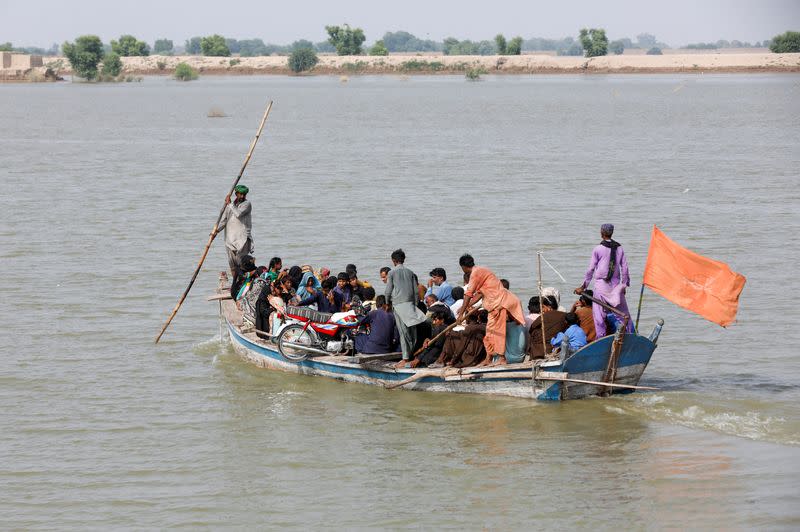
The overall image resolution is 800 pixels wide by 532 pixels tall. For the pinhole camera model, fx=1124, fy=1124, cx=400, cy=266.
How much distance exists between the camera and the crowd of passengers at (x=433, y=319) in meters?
13.0

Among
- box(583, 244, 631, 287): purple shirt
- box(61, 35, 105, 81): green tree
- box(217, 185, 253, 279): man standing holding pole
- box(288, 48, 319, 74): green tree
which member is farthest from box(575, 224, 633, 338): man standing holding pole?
box(288, 48, 319, 74): green tree

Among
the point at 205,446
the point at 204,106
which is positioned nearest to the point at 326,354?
the point at 205,446

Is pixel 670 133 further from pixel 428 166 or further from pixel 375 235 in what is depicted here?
pixel 375 235

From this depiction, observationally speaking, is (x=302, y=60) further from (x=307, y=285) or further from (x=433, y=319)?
(x=433, y=319)

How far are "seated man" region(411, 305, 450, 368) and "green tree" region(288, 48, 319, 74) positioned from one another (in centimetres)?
14986

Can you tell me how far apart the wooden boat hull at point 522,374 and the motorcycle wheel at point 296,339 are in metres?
0.21

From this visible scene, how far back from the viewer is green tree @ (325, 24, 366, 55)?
163m

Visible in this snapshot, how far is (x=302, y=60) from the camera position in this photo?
161 metres

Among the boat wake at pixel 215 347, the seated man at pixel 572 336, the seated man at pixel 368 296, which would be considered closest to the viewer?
the seated man at pixel 572 336

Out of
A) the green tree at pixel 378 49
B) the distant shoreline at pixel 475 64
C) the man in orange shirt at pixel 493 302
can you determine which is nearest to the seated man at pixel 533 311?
the man in orange shirt at pixel 493 302

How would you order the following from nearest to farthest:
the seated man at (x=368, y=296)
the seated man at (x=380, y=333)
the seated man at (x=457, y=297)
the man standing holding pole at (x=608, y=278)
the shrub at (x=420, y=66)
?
the man standing holding pole at (x=608, y=278) < the seated man at (x=380, y=333) < the seated man at (x=457, y=297) < the seated man at (x=368, y=296) < the shrub at (x=420, y=66)

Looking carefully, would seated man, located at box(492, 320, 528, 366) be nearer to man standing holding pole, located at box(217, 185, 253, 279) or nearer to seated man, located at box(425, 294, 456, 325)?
seated man, located at box(425, 294, 456, 325)

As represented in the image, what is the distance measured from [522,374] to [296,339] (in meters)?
3.13

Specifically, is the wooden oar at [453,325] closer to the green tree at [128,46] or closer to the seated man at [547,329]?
the seated man at [547,329]
